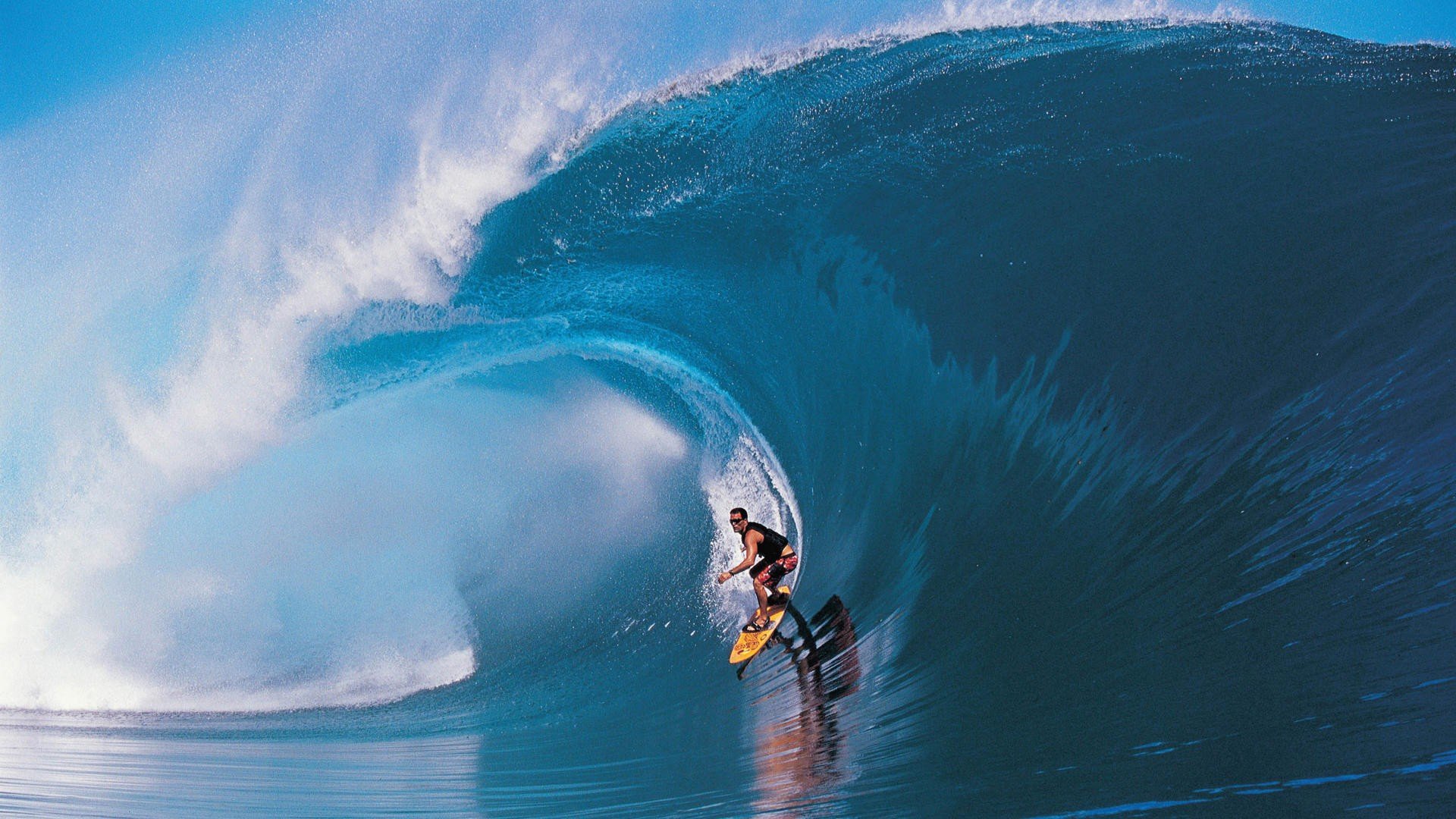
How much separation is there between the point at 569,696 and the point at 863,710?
2.59 metres

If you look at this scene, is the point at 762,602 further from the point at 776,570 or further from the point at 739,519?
the point at 739,519

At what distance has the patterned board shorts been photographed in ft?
19.2

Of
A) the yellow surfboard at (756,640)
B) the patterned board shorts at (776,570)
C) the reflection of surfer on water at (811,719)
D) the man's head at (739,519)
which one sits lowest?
the reflection of surfer on water at (811,719)

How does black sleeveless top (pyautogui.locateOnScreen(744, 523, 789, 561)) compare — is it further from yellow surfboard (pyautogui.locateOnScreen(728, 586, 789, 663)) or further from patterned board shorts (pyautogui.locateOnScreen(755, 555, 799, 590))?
yellow surfboard (pyautogui.locateOnScreen(728, 586, 789, 663))

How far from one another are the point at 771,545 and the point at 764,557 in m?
0.10

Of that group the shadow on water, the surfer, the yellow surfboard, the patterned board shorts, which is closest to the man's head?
the surfer

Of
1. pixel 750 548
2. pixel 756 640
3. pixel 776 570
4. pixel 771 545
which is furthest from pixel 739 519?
pixel 756 640

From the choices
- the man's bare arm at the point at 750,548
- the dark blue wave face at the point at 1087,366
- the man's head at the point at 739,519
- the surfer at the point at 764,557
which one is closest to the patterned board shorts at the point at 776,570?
the surfer at the point at 764,557

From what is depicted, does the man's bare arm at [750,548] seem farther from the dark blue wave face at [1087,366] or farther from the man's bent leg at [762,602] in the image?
the dark blue wave face at [1087,366]

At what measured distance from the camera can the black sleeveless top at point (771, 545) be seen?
5.77 m

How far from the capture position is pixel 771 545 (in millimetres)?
5820

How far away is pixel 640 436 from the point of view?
8039 mm

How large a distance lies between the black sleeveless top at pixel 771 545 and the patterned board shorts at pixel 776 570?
0.04 m

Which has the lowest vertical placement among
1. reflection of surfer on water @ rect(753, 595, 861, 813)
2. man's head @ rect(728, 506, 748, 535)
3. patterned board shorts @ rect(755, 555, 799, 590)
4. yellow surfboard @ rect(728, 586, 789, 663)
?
reflection of surfer on water @ rect(753, 595, 861, 813)
